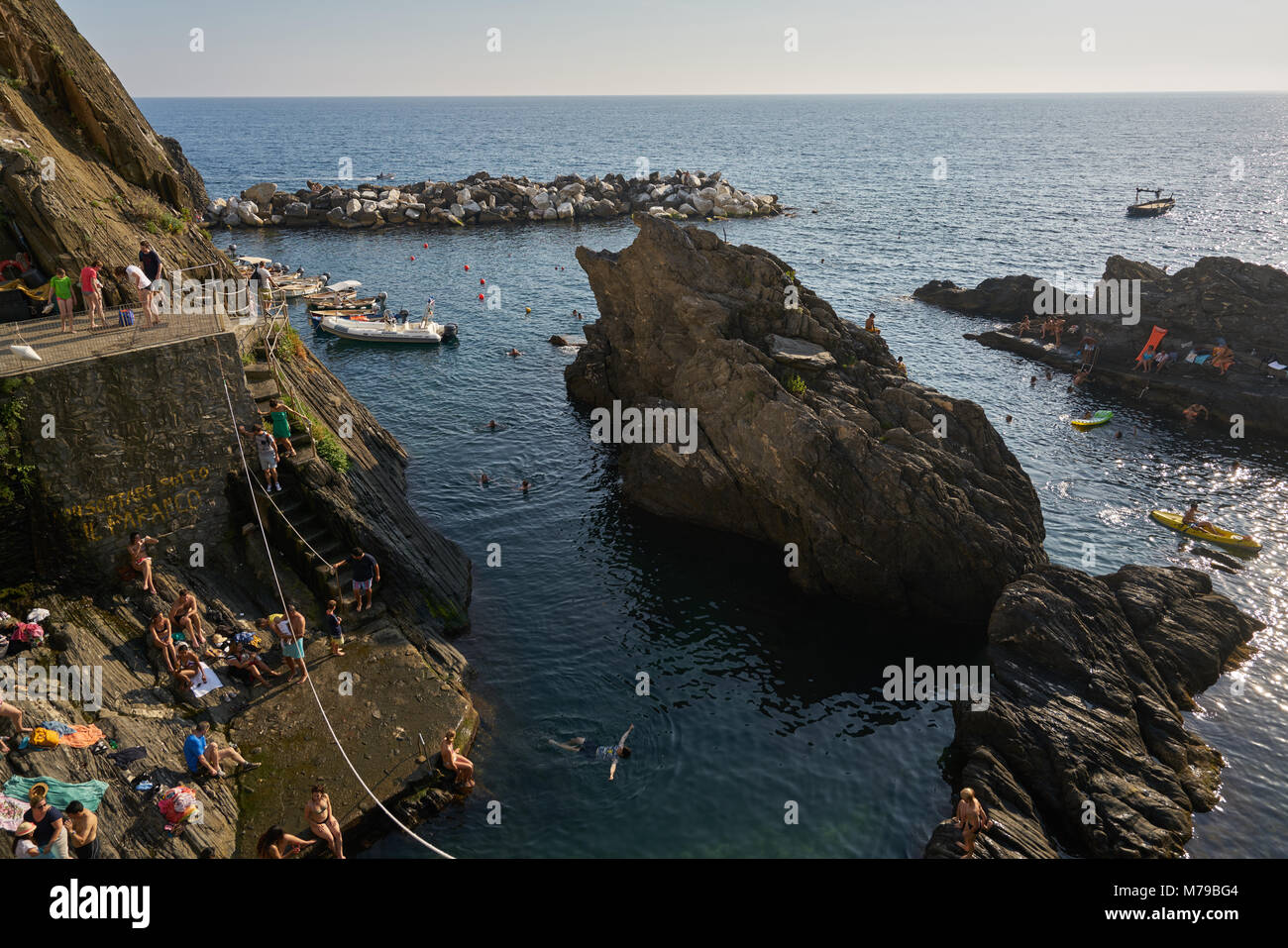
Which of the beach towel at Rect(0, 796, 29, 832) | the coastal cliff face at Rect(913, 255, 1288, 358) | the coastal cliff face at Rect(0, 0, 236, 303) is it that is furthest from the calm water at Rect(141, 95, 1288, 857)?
the coastal cliff face at Rect(0, 0, 236, 303)

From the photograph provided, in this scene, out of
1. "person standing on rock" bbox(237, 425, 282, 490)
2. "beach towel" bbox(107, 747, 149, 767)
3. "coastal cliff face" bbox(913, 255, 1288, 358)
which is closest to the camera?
"beach towel" bbox(107, 747, 149, 767)

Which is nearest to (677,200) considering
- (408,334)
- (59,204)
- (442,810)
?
(408,334)

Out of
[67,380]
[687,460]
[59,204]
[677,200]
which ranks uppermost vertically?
[677,200]

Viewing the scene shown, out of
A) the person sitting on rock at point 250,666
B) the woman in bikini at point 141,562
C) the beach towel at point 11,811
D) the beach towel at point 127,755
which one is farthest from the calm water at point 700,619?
the woman in bikini at point 141,562

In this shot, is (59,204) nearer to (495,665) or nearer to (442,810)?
(495,665)

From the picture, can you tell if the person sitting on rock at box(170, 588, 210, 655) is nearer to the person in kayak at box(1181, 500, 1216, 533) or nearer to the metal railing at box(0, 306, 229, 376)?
the metal railing at box(0, 306, 229, 376)
